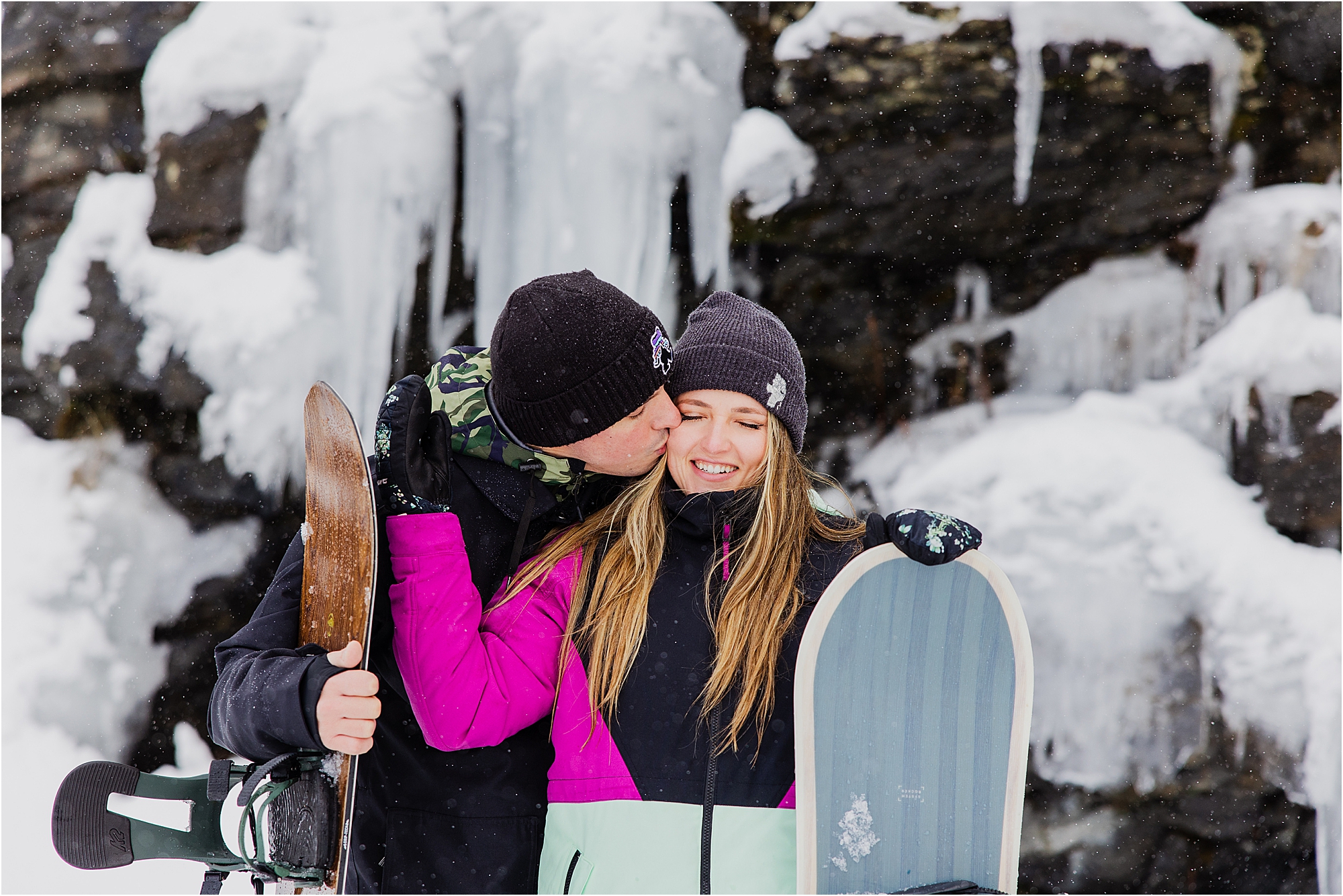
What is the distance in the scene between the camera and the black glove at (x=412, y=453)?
47.6 inches

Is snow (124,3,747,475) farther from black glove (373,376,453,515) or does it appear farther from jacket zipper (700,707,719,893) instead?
jacket zipper (700,707,719,893)

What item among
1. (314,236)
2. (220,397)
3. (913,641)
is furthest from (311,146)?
(913,641)

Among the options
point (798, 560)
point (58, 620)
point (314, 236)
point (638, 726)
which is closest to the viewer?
point (638, 726)

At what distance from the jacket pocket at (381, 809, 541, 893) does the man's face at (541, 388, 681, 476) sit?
0.58m

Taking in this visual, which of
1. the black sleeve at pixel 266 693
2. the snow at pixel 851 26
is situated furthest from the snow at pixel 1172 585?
the black sleeve at pixel 266 693

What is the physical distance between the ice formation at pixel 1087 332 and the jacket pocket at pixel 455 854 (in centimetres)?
304

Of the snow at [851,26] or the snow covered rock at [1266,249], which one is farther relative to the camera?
the snow covered rock at [1266,249]

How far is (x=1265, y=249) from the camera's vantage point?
3.75 metres

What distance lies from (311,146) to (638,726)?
119 inches

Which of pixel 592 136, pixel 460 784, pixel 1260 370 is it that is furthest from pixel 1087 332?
pixel 460 784

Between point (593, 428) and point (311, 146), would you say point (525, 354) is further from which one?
point (311, 146)

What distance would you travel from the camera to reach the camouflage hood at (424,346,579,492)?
142cm

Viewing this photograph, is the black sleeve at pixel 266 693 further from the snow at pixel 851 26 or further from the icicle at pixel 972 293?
the icicle at pixel 972 293

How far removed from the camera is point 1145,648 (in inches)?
137
